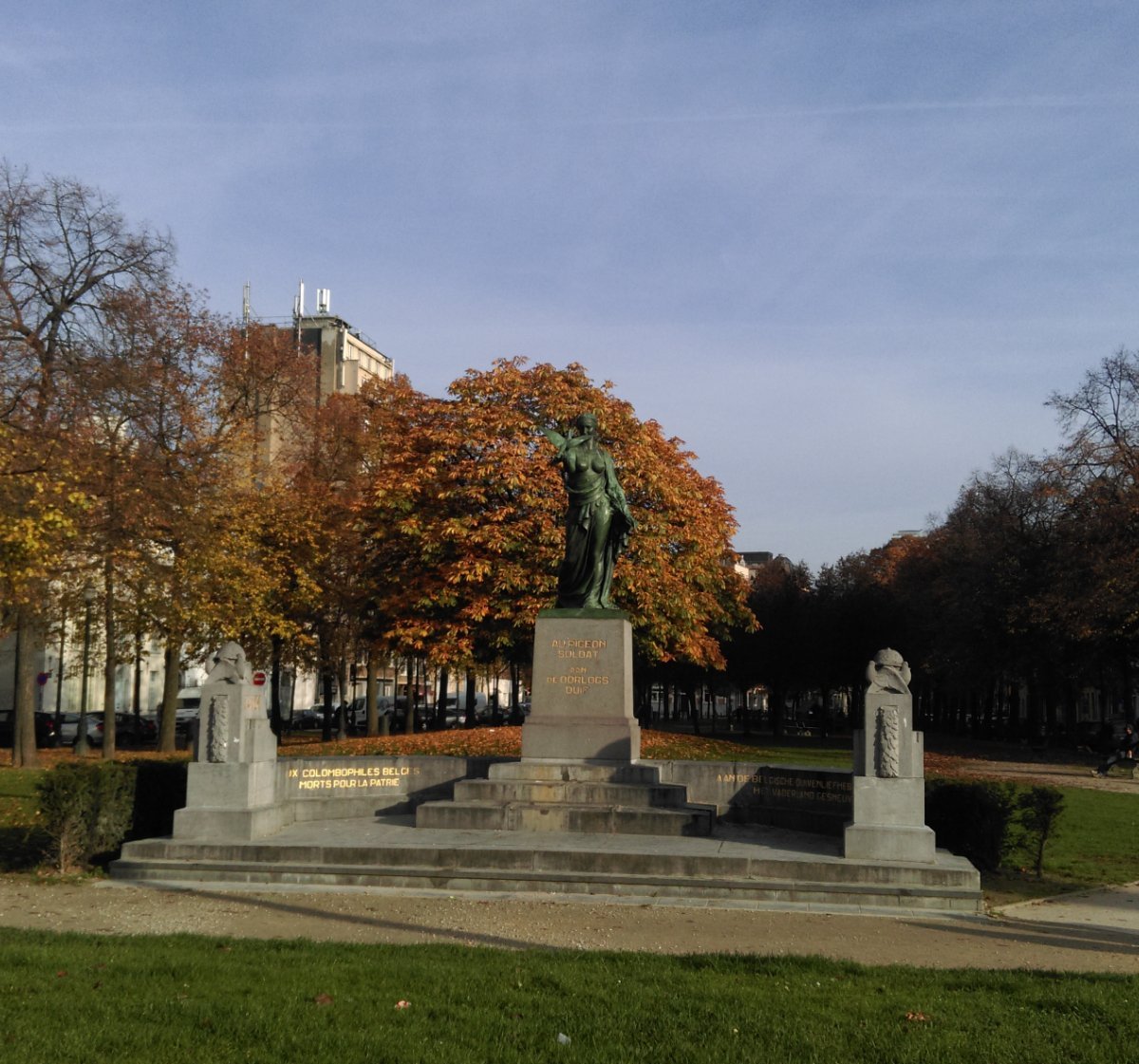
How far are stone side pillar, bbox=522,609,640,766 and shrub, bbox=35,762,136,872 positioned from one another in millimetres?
5377

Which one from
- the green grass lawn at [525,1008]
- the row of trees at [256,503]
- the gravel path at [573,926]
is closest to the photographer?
the green grass lawn at [525,1008]

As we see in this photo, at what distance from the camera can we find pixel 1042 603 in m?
41.6

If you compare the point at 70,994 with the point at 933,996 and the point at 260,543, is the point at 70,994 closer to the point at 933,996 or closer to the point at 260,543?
the point at 933,996

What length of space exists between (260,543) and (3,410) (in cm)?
1249

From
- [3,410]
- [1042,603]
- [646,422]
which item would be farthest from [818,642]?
[3,410]

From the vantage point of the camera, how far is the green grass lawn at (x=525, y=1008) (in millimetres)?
6641

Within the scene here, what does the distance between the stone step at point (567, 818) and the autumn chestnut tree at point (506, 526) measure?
15.0 meters

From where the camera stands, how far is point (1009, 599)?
158ft

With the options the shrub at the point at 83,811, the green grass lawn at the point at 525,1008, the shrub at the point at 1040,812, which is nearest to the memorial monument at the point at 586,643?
the shrub at the point at 1040,812

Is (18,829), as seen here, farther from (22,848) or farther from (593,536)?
(593,536)

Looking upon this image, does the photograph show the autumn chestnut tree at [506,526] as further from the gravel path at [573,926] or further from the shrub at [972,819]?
the gravel path at [573,926]

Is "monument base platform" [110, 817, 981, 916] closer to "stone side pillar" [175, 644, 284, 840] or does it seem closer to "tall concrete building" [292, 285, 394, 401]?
"stone side pillar" [175, 644, 284, 840]

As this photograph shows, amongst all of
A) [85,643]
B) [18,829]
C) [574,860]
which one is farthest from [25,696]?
[574,860]

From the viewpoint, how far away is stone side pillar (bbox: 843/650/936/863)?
12.9 meters
